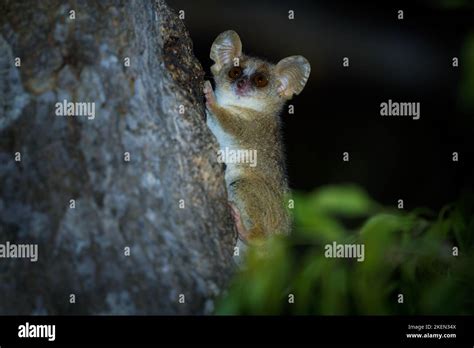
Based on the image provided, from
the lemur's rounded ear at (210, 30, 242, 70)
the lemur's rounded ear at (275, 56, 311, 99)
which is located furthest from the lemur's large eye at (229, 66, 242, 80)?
the lemur's rounded ear at (275, 56, 311, 99)

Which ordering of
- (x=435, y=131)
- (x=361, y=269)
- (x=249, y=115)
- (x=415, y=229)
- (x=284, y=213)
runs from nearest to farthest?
(x=361, y=269), (x=415, y=229), (x=284, y=213), (x=249, y=115), (x=435, y=131)

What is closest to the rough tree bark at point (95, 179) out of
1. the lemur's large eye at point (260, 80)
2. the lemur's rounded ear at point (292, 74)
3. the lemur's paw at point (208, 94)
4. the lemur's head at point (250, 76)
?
the lemur's paw at point (208, 94)

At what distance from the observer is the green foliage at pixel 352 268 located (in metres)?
2.97

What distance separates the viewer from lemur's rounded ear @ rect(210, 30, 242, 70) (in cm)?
514

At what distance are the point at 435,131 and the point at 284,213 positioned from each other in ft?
7.61

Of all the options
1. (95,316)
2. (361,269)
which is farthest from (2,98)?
(361,269)

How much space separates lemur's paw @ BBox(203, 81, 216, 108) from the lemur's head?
0.41m

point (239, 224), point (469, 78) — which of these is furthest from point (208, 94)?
point (469, 78)

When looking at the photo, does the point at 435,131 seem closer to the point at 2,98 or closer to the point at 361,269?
the point at 361,269

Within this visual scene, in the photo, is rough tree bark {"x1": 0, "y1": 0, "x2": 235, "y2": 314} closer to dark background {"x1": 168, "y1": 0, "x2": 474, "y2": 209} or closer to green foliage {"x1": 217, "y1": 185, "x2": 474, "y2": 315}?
green foliage {"x1": 217, "y1": 185, "x2": 474, "y2": 315}

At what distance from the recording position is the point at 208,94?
15.4 ft

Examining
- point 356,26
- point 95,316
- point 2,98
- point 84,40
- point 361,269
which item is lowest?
point 95,316

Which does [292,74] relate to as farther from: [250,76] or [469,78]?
[469,78]

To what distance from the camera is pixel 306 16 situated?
578 centimetres
